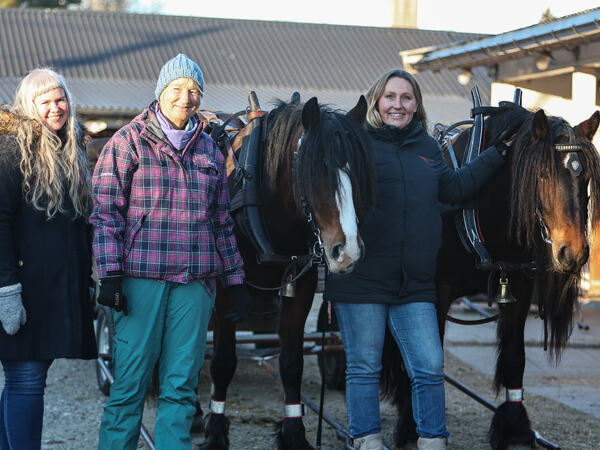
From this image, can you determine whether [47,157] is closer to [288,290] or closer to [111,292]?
[111,292]

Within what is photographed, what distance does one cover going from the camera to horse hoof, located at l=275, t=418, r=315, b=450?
3.95m

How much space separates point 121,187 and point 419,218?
1196 mm

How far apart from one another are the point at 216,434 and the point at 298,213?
131 cm

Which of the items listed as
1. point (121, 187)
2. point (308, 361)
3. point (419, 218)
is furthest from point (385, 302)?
point (308, 361)

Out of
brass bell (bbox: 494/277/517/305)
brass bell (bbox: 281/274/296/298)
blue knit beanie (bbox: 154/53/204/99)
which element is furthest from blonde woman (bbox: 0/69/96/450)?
brass bell (bbox: 494/277/517/305)

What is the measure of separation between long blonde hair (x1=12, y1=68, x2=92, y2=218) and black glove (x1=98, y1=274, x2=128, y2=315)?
364 millimetres

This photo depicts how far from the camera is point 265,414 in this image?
5293 millimetres

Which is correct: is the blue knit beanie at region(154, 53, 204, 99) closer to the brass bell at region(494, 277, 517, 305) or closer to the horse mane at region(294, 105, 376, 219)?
the horse mane at region(294, 105, 376, 219)

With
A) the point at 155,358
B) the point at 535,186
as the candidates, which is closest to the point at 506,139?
the point at 535,186

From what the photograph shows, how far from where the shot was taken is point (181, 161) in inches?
125

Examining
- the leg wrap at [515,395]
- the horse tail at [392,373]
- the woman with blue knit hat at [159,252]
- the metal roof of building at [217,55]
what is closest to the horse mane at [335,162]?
the woman with blue knit hat at [159,252]

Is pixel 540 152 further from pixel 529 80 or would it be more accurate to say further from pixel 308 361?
pixel 529 80

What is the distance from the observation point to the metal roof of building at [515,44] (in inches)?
299

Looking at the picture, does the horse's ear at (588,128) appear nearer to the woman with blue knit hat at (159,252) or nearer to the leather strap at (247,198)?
the leather strap at (247,198)
